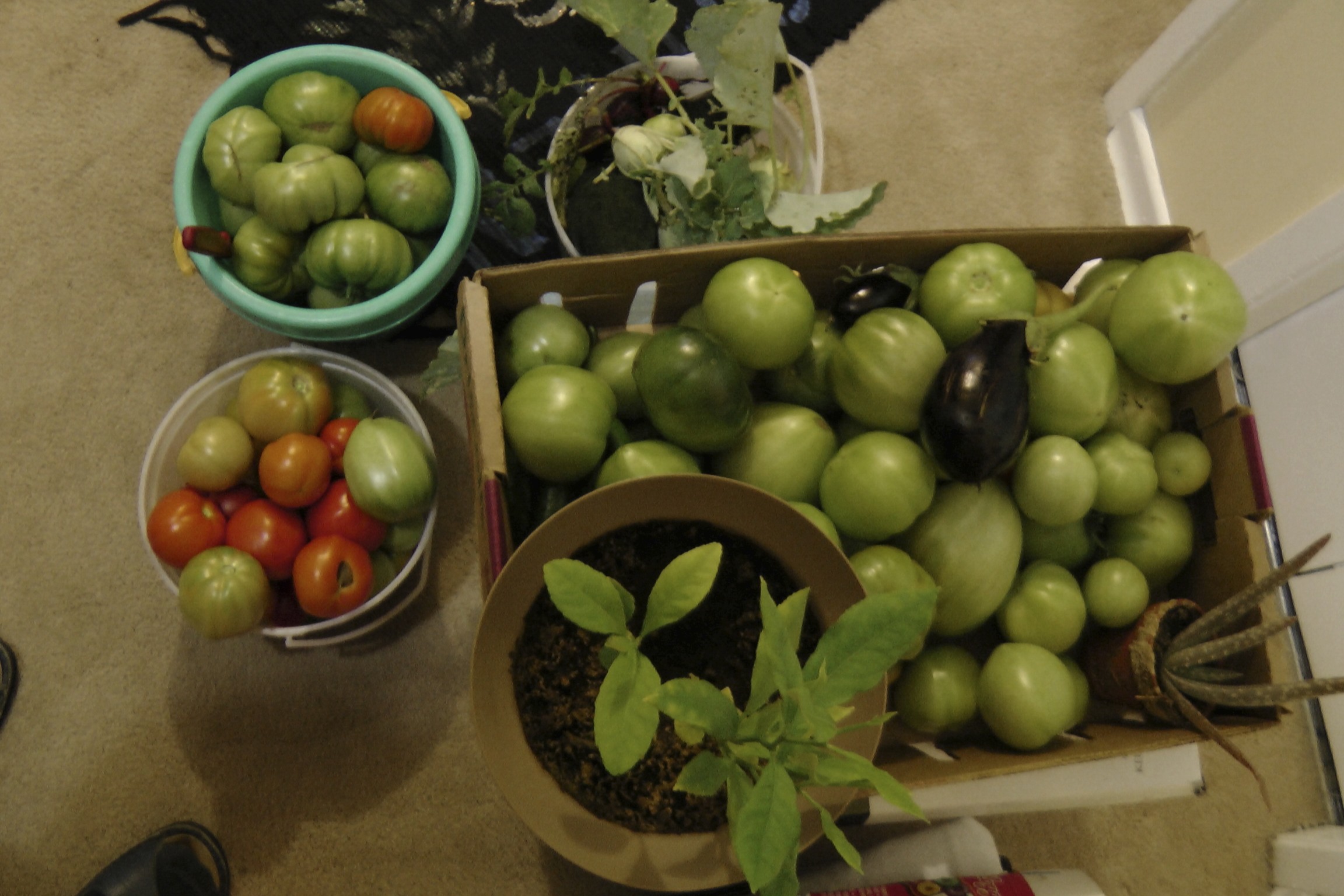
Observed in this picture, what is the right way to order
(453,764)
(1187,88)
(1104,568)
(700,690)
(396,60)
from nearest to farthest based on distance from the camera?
(700,690) < (1104,568) < (396,60) < (453,764) < (1187,88)

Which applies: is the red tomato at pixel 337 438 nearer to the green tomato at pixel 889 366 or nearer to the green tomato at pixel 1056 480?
the green tomato at pixel 889 366

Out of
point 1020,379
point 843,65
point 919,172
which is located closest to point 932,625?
point 1020,379

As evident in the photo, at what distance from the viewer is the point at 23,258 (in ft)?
3.66

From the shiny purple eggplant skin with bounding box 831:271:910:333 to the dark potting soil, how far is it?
0.92ft

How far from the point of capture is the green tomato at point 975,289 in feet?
2.41

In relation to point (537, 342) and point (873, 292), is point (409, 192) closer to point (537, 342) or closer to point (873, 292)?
point (537, 342)

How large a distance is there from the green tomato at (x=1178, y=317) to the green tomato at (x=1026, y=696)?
30 centimetres

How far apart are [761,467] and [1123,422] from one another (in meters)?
0.38

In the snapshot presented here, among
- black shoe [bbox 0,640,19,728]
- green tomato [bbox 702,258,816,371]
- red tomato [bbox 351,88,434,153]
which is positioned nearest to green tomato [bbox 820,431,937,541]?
green tomato [bbox 702,258,816,371]

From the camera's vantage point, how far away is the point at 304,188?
86 cm

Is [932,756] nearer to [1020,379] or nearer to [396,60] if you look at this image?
[1020,379]

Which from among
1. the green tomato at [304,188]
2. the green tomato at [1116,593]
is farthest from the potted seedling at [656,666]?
the green tomato at [304,188]

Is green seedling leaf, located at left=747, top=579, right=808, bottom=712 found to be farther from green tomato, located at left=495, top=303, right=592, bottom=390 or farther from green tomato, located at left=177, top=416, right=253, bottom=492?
green tomato, located at left=177, top=416, right=253, bottom=492

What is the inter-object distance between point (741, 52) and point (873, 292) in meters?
0.30
